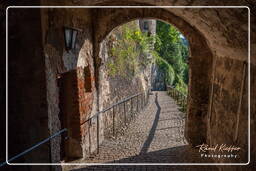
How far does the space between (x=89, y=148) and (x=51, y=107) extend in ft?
6.67

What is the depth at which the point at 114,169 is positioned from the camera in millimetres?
4207

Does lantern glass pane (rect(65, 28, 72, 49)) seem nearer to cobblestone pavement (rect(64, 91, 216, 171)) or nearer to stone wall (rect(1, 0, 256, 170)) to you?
stone wall (rect(1, 0, 256, 170))

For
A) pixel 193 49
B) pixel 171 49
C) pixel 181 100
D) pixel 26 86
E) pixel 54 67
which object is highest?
pixel 171 49

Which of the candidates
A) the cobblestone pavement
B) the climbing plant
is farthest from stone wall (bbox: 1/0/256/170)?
the climbing plant

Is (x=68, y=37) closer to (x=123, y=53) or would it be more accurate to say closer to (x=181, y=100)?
(x=123, y=53)

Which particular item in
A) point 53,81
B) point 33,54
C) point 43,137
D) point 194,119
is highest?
point 33,54

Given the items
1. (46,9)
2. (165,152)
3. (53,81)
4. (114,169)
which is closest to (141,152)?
(165,152)

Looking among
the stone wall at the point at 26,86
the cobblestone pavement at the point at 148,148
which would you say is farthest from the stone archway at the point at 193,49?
the stone wall at the point at 26,86

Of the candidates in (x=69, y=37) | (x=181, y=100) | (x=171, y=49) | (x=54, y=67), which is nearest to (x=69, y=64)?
(x=69, y=37)

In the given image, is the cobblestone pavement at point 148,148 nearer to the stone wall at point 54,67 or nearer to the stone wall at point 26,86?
the stone wall at point 54,67

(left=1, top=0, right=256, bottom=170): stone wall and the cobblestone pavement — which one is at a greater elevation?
(left=1, top=0, right=256, bottom=170): stone wall

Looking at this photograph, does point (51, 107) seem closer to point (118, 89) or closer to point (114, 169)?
point (114, 169)

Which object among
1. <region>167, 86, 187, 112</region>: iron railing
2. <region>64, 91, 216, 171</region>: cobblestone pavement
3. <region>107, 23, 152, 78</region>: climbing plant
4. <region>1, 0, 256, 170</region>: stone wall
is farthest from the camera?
<region>167, 86, 187, 112</region>: iron railing

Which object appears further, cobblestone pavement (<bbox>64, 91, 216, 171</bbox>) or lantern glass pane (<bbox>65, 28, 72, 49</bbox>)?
cobblestone pavement (<bbox>64, 91, 216, 171</bbox>)
